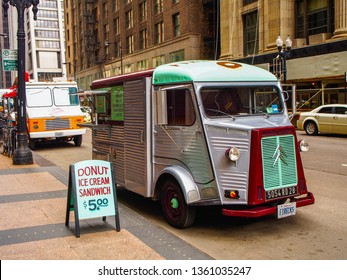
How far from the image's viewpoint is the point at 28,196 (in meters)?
8.98

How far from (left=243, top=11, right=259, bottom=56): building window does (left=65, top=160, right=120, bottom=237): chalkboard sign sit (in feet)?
102

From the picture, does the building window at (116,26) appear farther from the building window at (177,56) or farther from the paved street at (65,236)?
the paved street at (65,236)

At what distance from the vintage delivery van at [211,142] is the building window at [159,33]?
4311cm

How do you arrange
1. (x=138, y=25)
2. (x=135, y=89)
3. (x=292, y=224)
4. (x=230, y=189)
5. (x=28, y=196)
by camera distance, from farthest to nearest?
1. (x=138, y=25)
2. (x=28, y=196)
3. (x=135, y=89)
4. (x=292, y=224)
5. (x=230, y=189)

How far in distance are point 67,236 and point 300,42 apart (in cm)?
2914

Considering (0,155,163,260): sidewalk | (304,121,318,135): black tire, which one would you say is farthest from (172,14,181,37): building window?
(0,155,163,260): sidewalk

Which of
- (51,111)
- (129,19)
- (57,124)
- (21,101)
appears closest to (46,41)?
(129,19)

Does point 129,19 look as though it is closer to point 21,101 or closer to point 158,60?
point 158,60

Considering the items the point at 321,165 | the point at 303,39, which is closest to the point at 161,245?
the point at 321,165

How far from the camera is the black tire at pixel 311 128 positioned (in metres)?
22.2

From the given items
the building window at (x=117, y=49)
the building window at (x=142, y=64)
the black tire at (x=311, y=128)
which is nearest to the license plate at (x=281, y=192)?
the black tire at (x=311, y=128)

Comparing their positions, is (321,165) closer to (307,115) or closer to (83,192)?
(83,192)

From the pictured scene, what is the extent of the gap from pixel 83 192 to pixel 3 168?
26.0 ft

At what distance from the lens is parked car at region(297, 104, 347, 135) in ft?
68.3
